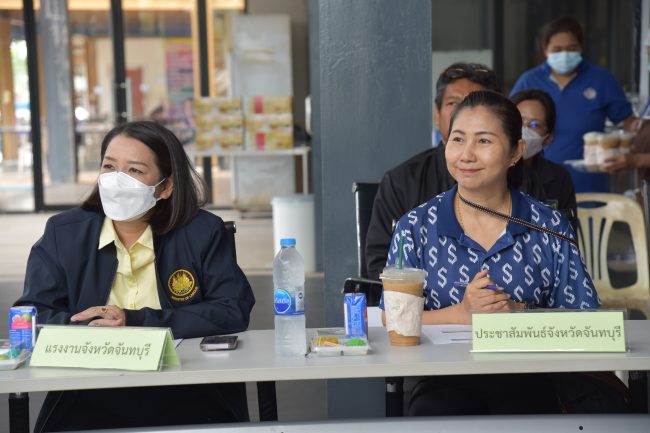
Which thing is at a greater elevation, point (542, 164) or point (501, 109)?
point (501, 109)

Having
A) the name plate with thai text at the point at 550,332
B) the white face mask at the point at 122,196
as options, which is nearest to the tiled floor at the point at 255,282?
the white face mask at the point at 122,196

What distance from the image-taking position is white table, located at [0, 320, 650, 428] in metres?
1.96

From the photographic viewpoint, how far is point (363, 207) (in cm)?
349

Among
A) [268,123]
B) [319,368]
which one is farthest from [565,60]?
[268,123]

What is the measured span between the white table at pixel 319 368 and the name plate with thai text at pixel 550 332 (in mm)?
18

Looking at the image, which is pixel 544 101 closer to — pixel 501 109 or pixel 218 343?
pixel 501 109

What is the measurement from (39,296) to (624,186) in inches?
310

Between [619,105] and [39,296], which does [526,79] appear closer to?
[619,105]

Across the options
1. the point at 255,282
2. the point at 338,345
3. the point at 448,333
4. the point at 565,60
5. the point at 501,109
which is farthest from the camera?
the point at 255,282

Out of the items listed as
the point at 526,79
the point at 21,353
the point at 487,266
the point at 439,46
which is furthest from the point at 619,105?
the point at 439,46

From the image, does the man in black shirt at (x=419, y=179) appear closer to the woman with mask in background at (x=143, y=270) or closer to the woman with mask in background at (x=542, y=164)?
the woman with mask in background at (x=542, y=164)

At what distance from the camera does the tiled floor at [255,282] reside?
13.6 ft

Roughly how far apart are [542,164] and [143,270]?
176 centimetres

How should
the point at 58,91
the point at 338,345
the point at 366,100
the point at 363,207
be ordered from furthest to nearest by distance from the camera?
the point at 58,91
the point at 366,100
the point at 363,207
the point at 338,345
